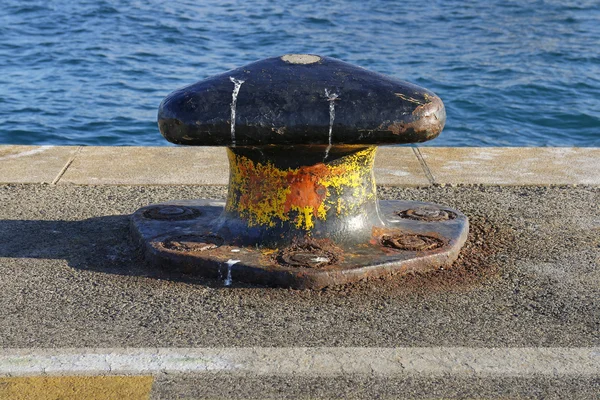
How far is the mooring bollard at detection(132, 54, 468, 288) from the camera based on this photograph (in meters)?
4.37

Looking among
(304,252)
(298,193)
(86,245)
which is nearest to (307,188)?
(298,193)

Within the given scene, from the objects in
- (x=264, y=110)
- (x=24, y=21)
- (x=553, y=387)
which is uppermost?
(x=264, y=110)

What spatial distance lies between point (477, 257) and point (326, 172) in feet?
3.08

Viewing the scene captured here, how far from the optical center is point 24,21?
741 inches

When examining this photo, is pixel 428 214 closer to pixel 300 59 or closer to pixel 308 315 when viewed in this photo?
pixel 300 59

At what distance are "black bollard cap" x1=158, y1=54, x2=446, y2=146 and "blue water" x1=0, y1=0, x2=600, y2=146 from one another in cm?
696

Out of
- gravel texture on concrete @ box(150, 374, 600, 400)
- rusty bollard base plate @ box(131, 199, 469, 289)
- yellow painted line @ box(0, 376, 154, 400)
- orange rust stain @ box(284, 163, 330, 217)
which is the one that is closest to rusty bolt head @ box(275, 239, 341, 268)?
rusty bollard base plate @ box(131, 199, 469, 289)

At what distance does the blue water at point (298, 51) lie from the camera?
1227 cm

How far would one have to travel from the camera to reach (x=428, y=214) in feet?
17.0

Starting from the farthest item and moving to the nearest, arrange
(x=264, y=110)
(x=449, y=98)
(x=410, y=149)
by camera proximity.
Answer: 1. (x=449, y=98)
2. (x=410, y=149)
3. (x=264, y=110)

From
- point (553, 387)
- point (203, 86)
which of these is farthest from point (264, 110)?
point (553, 387)

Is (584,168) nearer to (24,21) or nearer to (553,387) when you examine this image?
(553,387)

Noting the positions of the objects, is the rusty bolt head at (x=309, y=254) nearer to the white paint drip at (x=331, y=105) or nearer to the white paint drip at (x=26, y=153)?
the white paint drip at (x=331, y=105)

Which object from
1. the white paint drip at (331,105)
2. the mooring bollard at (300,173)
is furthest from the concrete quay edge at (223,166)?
the white paint drip at (331,105)
